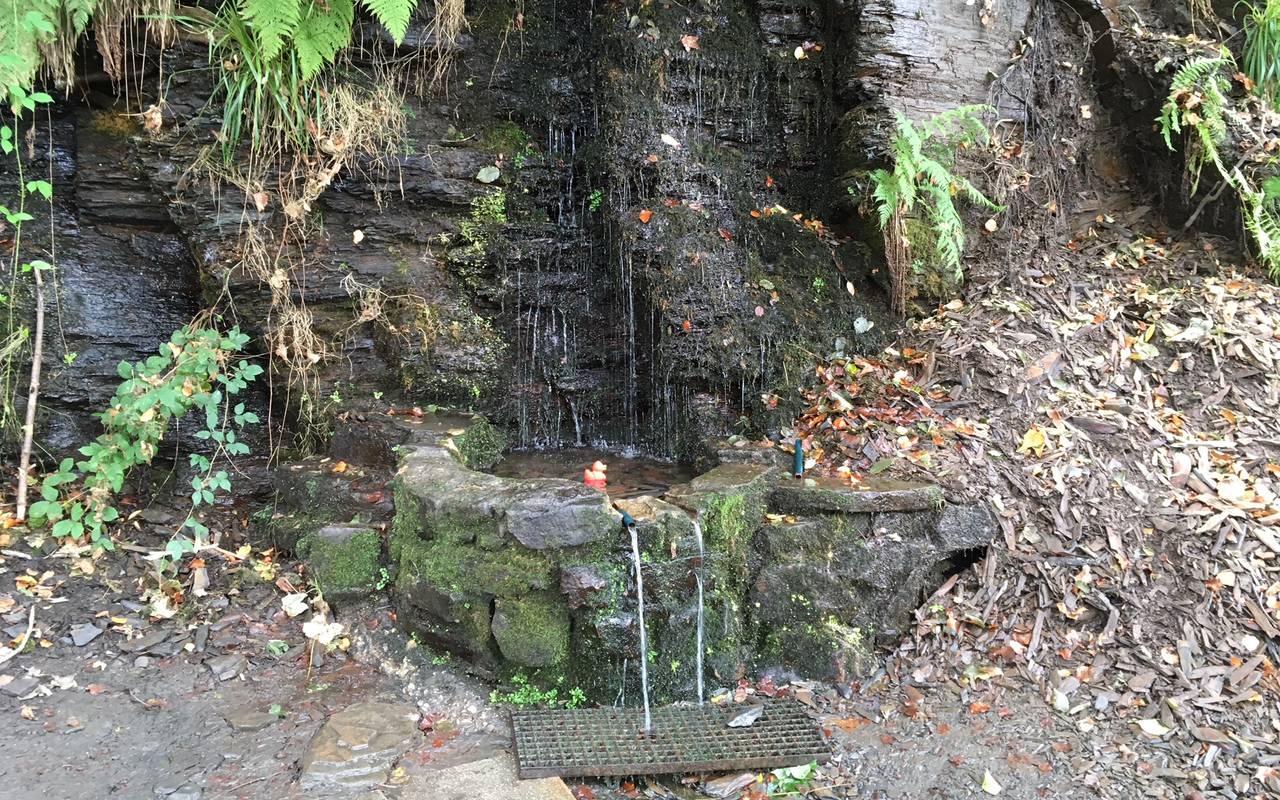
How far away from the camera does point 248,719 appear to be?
10.5 feet

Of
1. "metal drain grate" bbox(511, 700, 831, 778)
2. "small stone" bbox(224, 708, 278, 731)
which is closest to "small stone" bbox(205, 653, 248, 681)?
"small stone" bbox(224, 708, 278, 731)

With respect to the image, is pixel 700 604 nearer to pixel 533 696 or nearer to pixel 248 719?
pixel 533 696

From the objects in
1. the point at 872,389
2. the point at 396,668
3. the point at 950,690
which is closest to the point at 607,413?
the point at 872,389

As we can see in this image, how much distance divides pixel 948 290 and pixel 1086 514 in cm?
181

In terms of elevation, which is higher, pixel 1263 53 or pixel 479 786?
pixel 1263 53

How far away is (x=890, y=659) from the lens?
3818 mm

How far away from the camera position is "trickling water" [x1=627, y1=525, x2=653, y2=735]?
135 inches

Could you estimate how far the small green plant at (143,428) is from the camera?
3.88 m

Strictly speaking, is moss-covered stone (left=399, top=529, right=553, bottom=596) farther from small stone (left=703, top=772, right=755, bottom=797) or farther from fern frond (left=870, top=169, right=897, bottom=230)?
fern frond (left=870, top=169, right=897, bottom=230)

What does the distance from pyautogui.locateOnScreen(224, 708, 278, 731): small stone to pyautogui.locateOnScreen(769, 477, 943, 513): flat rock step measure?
2.48 meters

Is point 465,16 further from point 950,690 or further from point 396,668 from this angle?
point 950,690

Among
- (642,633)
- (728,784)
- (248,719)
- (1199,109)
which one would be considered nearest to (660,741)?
(728,784)

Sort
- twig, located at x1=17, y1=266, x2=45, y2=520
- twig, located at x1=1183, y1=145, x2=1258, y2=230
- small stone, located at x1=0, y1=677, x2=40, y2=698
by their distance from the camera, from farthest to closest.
A: twig, located at x1=1183, y1=145, x2=1258, y2=230 < twig, located at x1=17, y1=266, x2=45, y2=520 < small stone, located at x1=0, y1=677, x2=40, y2=698

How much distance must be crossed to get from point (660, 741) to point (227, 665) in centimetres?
200
